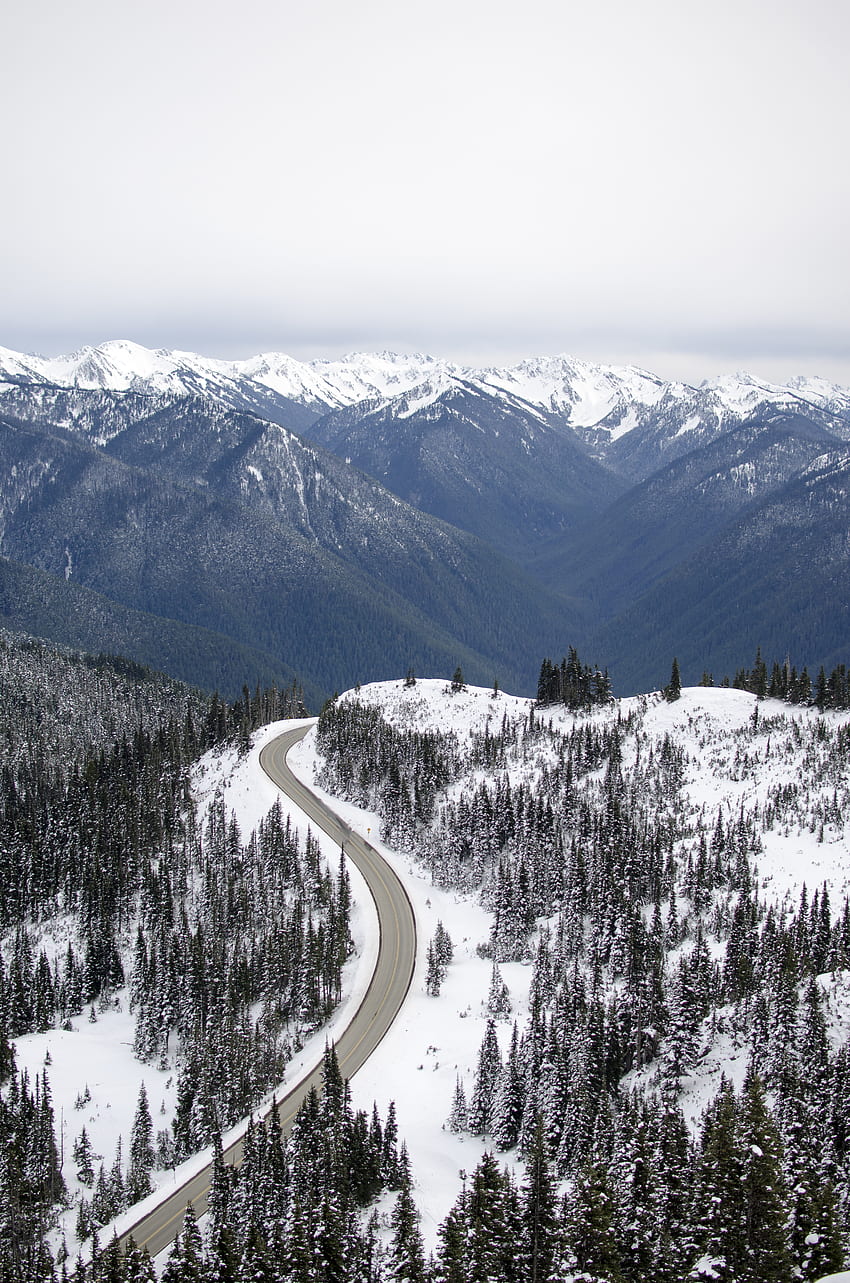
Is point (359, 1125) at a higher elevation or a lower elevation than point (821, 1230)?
lower

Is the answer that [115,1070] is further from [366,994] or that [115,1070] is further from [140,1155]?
[366,994]

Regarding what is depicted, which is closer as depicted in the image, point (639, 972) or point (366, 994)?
point (639, 972)

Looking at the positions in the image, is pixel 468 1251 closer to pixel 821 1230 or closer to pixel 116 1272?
pixel 821 1230

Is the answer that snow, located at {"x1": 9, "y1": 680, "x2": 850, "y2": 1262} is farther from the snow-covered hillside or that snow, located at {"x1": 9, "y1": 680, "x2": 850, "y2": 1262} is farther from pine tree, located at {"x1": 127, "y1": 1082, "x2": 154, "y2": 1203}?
pine tree, located at {"x1": 127, "y1": 1082, "x2": 154, "y2": 1203}

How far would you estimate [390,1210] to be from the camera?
54.7 m

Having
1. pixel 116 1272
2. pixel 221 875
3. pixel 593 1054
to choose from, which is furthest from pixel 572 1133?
pixel 221 875

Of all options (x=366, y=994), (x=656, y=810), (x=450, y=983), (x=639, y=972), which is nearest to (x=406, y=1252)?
(x=639, y=972)

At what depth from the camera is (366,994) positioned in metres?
86.9

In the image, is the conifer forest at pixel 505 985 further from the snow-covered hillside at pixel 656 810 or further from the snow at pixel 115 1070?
the snow at pixel 115 1070

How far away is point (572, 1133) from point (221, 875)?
77.7 meters

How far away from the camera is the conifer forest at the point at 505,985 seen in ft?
145

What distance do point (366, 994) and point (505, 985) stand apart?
14877 mm

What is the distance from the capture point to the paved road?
202 feet

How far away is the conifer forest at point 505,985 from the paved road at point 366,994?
3830 millimetres
